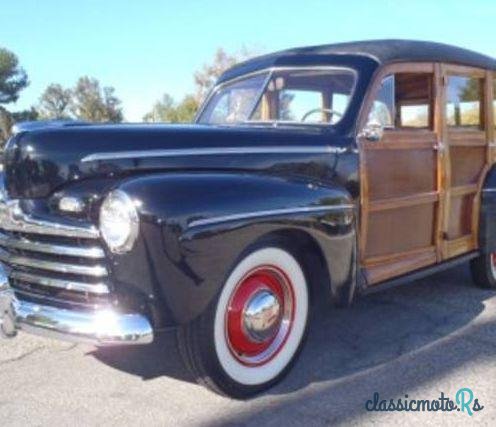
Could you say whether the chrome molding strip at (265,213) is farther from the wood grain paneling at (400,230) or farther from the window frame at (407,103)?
the window frame at (407,103)

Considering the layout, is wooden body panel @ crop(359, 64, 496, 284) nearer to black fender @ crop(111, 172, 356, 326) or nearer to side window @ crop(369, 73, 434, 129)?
Answer: side window @ crop(369, 73, 434, 129)

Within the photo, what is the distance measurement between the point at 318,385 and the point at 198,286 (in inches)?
36.6

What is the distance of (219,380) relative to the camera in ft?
10.7

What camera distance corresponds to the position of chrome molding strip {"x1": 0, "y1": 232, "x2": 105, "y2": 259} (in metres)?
2.98

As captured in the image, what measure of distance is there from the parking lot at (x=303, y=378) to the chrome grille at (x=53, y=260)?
0.55 m

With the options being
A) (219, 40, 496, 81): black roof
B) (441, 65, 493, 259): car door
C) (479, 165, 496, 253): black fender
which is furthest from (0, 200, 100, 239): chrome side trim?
(479, 165, 496, 253): black fender

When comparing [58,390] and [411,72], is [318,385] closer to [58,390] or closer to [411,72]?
[58,390]

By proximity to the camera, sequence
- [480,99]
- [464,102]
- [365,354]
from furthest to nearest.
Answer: [480,99]
[464,102]
[365,354]

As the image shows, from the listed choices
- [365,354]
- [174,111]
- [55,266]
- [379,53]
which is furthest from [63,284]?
[174,111]

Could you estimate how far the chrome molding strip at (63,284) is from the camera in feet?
9.82

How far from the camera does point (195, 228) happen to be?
3.02 meters

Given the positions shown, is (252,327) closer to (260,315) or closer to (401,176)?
(260,315)

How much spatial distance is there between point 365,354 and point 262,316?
2.82ft

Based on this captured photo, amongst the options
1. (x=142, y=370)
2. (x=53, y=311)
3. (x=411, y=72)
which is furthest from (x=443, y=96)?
(x=53, y=311)
